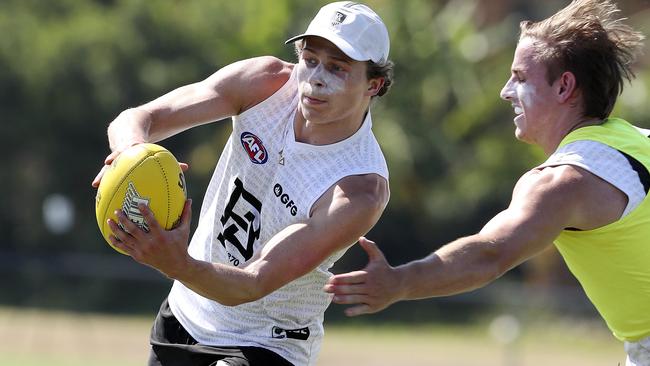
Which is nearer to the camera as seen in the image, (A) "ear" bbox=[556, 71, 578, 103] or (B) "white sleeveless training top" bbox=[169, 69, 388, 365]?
(A) "ear" bbox=[556, 71, 578, 103]

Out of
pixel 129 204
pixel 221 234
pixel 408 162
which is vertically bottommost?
pixel 408 162

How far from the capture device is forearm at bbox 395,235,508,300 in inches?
172

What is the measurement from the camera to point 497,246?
450 cm

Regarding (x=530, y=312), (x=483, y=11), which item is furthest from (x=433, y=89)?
(x=530, y=312)

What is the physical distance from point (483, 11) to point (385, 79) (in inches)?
967

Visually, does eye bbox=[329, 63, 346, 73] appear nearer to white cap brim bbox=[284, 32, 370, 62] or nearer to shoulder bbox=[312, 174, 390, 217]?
white cap brim bbox=[284, 32, 370, 62]

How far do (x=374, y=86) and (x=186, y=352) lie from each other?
5.55ft

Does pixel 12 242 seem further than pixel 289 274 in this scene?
Yes

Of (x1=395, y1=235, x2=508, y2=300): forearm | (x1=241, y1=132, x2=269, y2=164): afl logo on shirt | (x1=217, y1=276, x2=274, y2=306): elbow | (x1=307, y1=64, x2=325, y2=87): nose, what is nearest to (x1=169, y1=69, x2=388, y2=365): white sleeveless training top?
(x1=241, y1=132, x2=269, y2=164): afl logo on shirt

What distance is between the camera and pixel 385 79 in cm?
596

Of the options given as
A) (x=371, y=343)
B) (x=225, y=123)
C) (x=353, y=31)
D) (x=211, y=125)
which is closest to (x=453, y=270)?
(x=353, y=31)

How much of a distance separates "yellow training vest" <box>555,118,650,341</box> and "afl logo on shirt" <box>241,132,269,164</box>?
66.4 inches

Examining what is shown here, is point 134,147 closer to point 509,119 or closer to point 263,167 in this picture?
point 263,167

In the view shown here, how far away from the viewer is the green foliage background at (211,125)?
2527 centimetres
